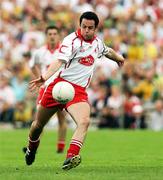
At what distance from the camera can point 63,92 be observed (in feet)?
37.4

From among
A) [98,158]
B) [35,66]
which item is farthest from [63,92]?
[35,66]

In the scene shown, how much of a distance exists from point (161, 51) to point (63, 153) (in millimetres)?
11722

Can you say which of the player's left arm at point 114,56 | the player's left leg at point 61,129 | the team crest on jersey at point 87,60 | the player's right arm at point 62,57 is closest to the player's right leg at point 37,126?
the team crest on jersey at point 87,60

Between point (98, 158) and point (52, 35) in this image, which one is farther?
point (52, 35)

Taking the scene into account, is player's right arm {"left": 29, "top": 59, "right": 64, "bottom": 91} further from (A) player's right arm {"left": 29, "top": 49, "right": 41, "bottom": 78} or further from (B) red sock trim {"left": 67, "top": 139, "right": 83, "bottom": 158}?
(A) player's right arm {"left": 29, "top": 49, "right": 41, "bottom": 78}

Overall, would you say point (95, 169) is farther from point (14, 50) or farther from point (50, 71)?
point (14, 50)

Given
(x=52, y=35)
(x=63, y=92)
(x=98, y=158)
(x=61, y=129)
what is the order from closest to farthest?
(x=63, y=92)
(x=98, y=158)
(x=61, y=129)
(x=52, y=35)

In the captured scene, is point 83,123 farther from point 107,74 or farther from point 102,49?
point 107,74

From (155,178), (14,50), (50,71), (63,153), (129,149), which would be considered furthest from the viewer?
(14,50)

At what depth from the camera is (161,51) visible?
27.0 metres

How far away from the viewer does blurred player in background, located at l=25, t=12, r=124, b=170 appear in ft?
36.6

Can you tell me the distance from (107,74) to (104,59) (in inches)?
36.3

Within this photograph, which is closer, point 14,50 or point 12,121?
point 12,121

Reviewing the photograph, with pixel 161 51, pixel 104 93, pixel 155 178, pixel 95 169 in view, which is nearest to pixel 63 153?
pixel 95 169
